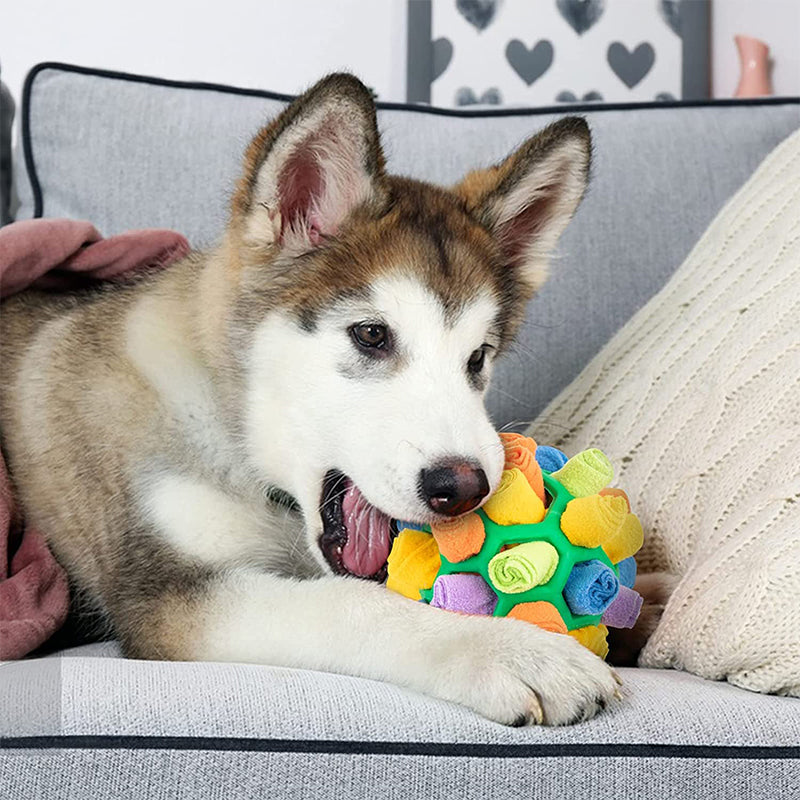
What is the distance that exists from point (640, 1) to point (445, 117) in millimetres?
2452

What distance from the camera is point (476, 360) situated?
1693 mm

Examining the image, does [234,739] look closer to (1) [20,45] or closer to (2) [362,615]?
(2) [362,615]

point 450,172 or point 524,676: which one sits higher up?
point 450,172

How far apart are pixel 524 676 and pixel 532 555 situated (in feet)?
0.64

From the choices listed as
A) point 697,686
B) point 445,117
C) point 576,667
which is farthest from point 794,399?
point 445,117

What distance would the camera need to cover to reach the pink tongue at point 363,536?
5.13 feet

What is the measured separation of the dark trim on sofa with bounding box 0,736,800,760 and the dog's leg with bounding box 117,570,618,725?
0.05 metres

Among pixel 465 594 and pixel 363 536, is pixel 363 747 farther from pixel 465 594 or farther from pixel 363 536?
pixel 363 536

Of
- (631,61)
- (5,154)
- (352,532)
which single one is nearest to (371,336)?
(352,532)

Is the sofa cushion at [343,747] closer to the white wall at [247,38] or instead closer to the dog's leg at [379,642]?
the dog's leg at [379,642]

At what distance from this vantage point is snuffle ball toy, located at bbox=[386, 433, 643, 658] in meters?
1.38

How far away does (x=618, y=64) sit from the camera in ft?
15.3

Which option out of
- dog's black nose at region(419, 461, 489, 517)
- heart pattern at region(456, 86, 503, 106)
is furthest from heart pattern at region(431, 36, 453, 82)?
dog's black nose at region(419, 461, 489, 517)

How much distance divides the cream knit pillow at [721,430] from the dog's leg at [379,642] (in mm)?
238
